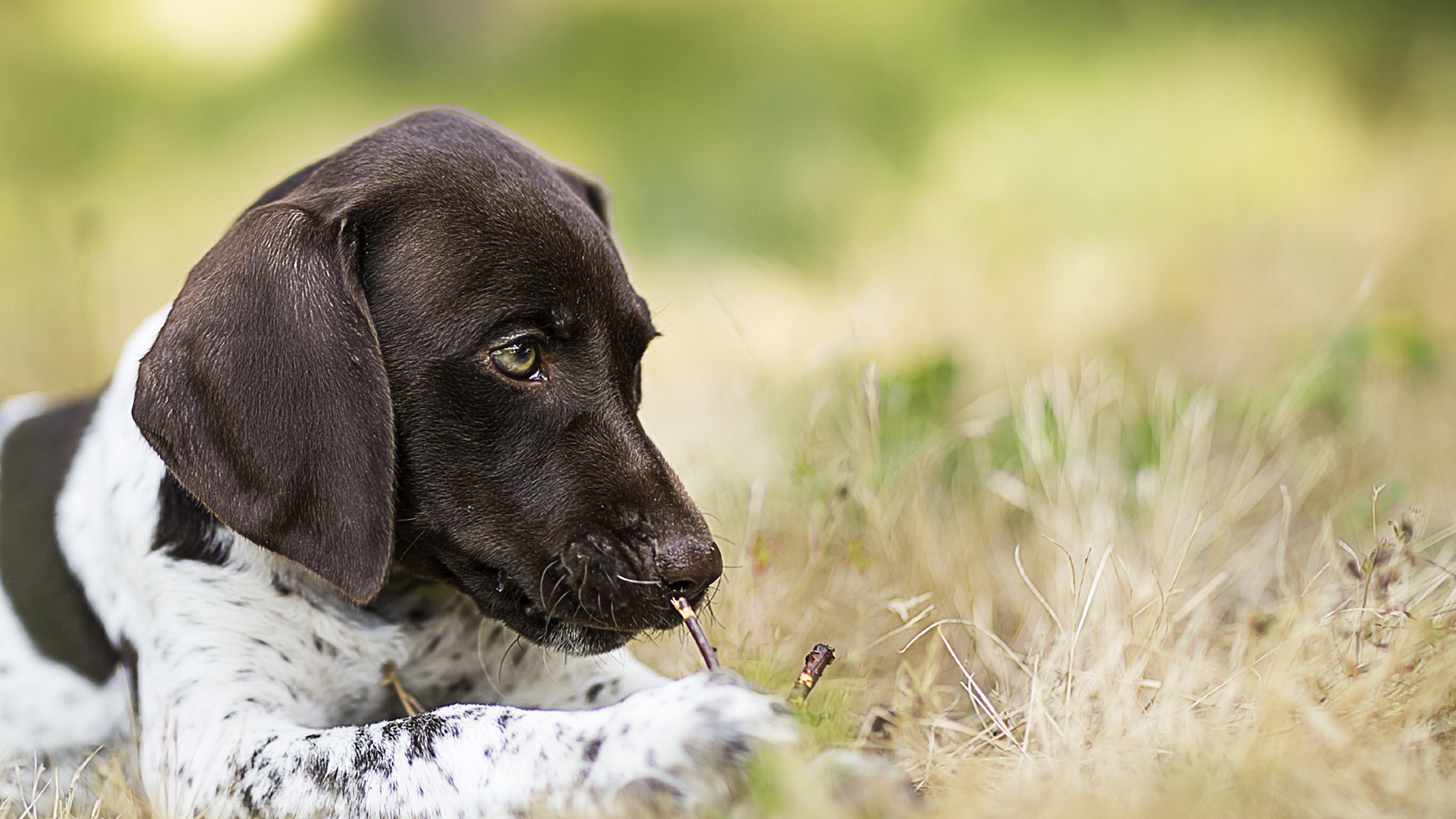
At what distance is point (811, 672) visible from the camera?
102 inches

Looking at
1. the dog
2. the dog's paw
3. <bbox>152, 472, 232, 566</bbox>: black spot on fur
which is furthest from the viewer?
<bbox>152, 472, 232, 566</bbox>: black spot on fur

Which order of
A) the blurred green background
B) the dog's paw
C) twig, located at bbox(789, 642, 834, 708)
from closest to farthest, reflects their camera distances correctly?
the dog's paw
twig, located at bbox(789, 642, 834, 708)
the blurred green background

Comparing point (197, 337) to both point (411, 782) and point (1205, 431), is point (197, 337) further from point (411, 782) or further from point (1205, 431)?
point (1205, 431)

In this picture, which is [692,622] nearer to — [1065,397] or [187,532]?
[187,532]

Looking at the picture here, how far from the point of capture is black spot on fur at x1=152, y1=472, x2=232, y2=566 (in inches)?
110

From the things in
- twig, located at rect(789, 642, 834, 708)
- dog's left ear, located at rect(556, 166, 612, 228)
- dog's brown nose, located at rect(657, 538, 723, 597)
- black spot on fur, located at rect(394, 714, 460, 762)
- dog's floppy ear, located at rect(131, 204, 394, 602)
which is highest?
dog's left ear, located at rect(556, 166, 612, 228)

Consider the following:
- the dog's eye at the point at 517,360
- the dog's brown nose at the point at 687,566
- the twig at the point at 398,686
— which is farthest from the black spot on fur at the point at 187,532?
the dog's brown nose at the point at 687,566

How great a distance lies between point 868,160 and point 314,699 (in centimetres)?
792

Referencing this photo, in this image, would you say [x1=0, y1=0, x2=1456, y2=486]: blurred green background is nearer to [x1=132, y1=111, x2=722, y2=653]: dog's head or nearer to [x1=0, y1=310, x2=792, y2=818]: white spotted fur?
[x1=132, y1=111, x2=722, y2=653]: dog's head

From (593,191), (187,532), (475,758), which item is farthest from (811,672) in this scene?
(593,191)

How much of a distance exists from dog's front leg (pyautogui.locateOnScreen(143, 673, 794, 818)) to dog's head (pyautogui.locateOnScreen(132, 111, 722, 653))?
31 centimetres

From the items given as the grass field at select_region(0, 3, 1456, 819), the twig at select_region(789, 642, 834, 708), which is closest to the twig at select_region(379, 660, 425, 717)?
the grass field at select_region(0, 3, 1456, 819)

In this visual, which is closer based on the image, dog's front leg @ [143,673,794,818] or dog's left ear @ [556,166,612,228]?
dog's front leg @ [143,673,794,818]

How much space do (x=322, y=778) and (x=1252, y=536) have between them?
3007 mm
